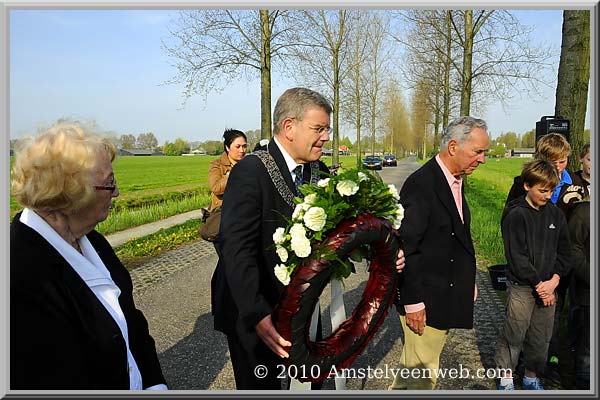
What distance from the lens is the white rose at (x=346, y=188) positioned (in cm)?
239

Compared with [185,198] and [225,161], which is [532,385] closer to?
[225,161]

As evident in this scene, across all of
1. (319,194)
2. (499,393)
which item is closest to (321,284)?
(319,194)

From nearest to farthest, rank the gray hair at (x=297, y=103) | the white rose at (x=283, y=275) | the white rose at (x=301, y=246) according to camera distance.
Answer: the white rose at (x=301, y=246)
the white rose at (x=283, y=275)
the gray hair at (x=297, y=103)

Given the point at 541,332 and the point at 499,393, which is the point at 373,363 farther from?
the point at 499,393

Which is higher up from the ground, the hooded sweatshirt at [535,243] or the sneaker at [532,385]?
the hooded sweatshirt at [535,243]

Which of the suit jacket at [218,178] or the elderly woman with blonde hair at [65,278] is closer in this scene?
the elderly woman with blonde hair at [65,278]

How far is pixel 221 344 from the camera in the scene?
4742mm

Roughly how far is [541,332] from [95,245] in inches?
132

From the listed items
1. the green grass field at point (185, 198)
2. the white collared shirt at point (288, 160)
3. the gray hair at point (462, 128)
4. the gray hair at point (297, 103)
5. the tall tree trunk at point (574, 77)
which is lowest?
the green grass field at point (185, 198)

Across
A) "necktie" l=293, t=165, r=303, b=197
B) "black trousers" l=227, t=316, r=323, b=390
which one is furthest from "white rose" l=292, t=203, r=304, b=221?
"black trousers" l=227, t=316, r=323, b=390

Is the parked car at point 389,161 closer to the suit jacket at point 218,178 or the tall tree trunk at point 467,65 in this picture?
the tall tree trunk at point 467,65

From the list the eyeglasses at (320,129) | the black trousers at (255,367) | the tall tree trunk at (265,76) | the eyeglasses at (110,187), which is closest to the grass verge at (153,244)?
the tall tree trunk at (265,76)

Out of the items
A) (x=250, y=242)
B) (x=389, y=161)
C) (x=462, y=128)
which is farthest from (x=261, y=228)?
(x=389, y=161)

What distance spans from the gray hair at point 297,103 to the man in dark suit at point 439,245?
889mm
